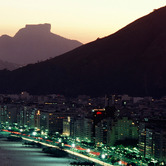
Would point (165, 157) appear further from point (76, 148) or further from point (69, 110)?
point (69, 110)

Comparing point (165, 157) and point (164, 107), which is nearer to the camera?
point (165, 157)

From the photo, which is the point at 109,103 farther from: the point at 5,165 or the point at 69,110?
the point at 5,165

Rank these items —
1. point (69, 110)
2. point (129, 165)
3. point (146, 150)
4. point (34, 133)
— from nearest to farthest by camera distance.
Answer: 1. point (129, 165)
2. point (146, 150)
3. point (34, 133)
4. point (69, 110)

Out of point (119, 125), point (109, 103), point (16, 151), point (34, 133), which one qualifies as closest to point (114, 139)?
point (119, 125)

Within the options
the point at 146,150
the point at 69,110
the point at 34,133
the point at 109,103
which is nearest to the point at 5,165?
the point at 146,150

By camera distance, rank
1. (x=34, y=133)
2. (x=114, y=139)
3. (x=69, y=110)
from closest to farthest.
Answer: (x=114, y=139) → (x=34, y=133) → (x=69, y=110)

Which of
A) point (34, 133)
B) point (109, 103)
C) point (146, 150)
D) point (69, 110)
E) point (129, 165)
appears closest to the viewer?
point (129, 165)
